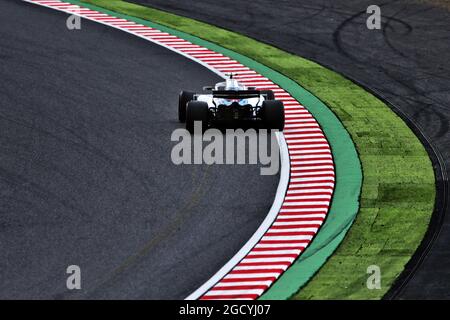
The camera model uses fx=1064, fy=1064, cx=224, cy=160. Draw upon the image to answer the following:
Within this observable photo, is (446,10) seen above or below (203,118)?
above

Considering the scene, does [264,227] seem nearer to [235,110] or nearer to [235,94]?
[235,110]

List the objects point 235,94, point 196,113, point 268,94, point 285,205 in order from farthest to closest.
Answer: point 268,94
point 235,94
point 196,113
point 285,205

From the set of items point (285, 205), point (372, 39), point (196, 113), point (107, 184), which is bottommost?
point (285, 205)

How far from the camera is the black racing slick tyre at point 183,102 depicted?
32.0 metres

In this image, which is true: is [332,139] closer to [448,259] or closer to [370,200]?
[370,200]

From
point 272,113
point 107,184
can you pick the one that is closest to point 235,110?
point 272,113

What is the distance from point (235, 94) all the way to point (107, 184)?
5.83 meters

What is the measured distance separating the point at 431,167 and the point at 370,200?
3.18m

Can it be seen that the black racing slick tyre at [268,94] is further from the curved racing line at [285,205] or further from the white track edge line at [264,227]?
the white track edge line at [264,227]

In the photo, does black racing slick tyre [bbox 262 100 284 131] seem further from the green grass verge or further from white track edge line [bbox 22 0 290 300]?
the green grass verge

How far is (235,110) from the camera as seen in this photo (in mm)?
31031

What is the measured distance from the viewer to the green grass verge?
23.2 meters
